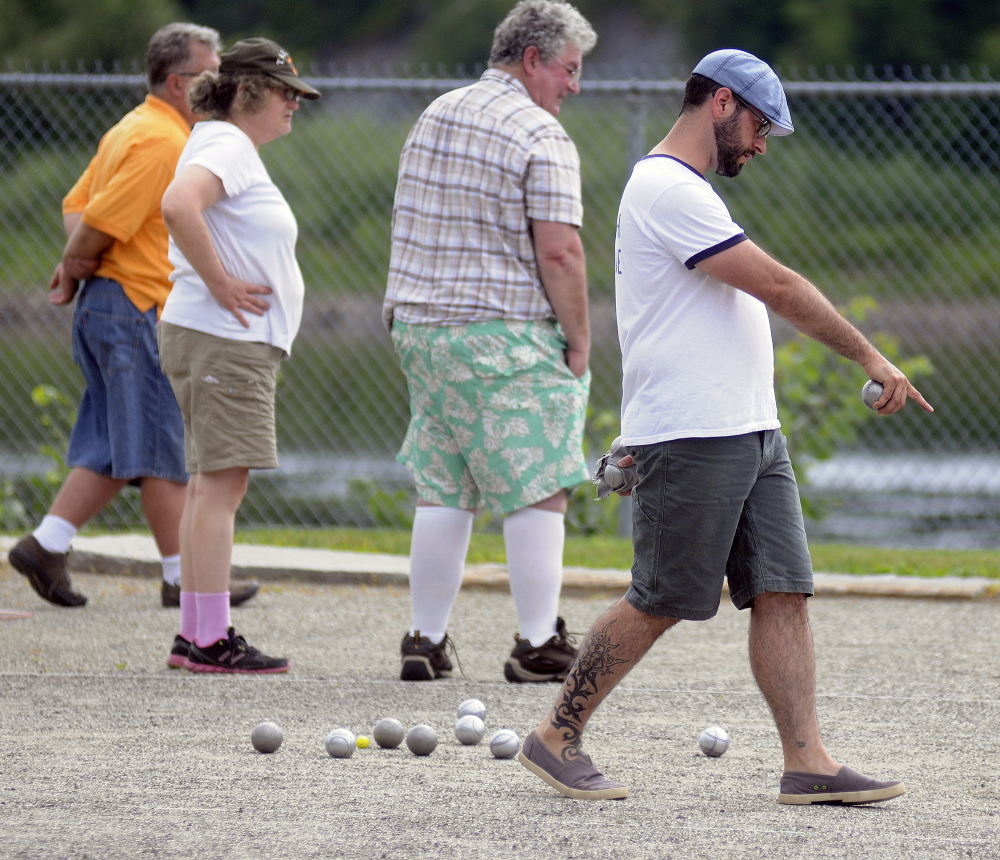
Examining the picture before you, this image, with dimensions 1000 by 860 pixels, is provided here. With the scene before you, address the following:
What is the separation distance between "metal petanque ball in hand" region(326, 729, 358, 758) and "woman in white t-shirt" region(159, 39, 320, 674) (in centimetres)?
97

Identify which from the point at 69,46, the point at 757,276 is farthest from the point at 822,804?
the point at 69,46

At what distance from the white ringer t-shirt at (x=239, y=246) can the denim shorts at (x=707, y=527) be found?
1622mm

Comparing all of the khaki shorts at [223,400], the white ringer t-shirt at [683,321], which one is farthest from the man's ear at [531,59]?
the white ringer t-shirt at [683,321]

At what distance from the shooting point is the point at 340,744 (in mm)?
3559

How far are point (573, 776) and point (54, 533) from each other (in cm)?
293

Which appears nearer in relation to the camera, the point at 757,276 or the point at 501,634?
the point at 757,276

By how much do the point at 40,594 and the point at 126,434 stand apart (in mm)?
817

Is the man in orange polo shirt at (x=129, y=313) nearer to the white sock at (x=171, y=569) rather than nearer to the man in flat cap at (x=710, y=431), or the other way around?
the white sock at (x=171, y=569)

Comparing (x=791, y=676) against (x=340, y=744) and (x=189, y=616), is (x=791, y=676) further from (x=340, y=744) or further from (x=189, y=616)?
(x=189, y=616)

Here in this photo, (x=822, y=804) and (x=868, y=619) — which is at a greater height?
(x=822, y=804)

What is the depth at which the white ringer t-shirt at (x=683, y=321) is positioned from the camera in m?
3.10

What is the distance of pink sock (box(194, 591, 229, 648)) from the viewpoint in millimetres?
4418

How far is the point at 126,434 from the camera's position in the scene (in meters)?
5.25

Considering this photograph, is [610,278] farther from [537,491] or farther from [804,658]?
[804,658]
